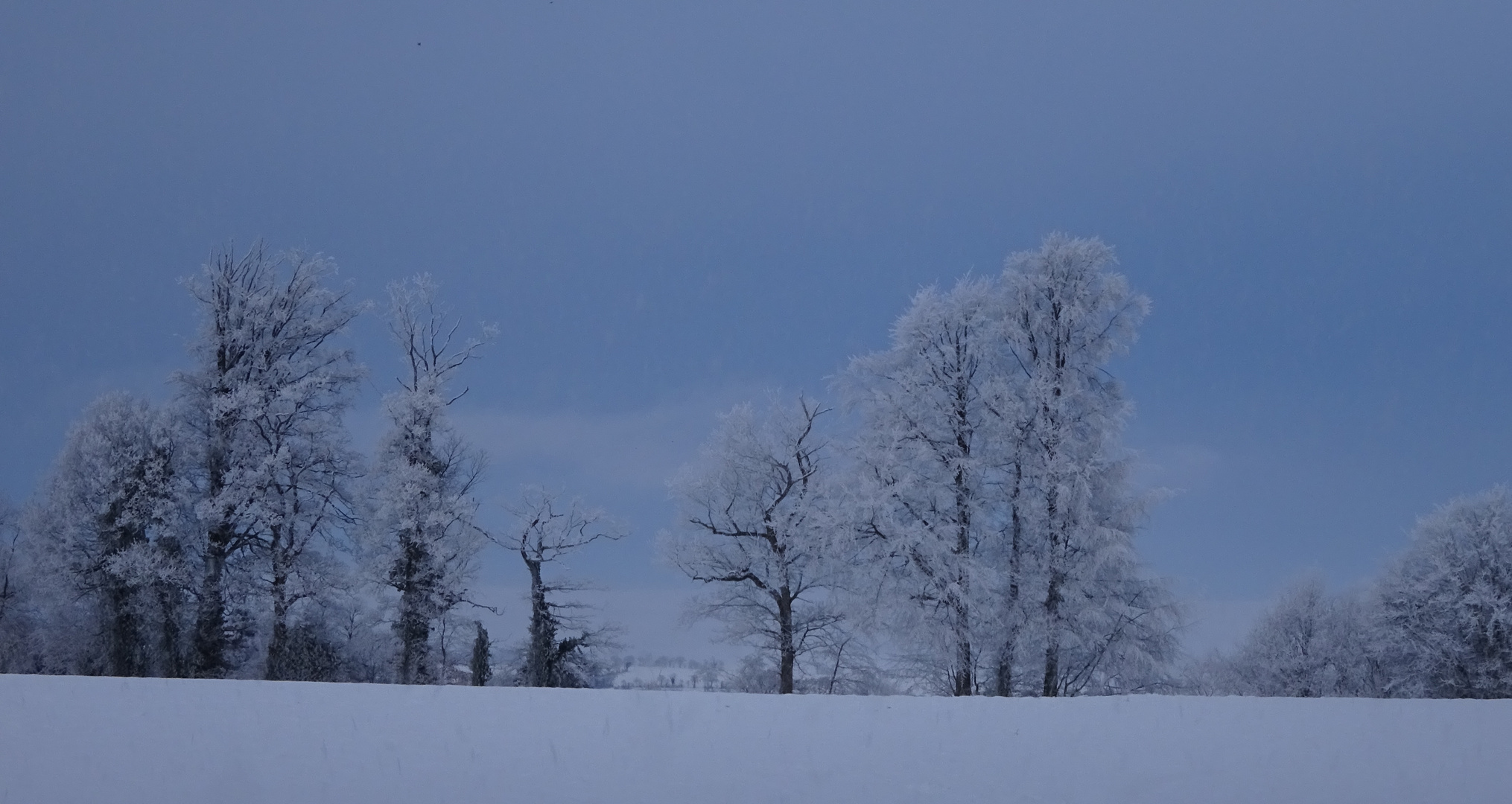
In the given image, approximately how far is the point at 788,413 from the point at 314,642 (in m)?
12.9

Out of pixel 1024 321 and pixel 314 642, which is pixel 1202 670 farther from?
pixel 314 642

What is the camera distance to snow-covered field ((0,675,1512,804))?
26.5 ft

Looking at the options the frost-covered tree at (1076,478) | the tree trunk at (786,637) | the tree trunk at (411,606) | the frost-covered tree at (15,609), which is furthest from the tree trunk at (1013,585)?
the frost-covered tree at (15,609)

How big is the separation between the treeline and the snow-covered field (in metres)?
9.03

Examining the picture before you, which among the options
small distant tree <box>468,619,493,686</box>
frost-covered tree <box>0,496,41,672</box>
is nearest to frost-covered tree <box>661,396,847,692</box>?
small distant tree <box>468,619,493,686</box>

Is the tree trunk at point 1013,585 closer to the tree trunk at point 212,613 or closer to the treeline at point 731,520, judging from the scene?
the treeline at point 731,520

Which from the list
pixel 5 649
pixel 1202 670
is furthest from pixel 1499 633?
pixel 5 649

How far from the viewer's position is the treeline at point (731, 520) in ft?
68.5

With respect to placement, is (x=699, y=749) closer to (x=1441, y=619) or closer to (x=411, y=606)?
(x=411, y=606)

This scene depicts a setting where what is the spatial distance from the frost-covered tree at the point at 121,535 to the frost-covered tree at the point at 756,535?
38.4 ft

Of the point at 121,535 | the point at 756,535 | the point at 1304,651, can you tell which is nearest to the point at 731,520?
the point at 756,535

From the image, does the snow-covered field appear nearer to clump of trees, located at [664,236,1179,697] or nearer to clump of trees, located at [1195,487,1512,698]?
A: clump of trees, located at [664,236,1179,697]

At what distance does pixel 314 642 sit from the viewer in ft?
81.0

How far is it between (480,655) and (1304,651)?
34789 mm
